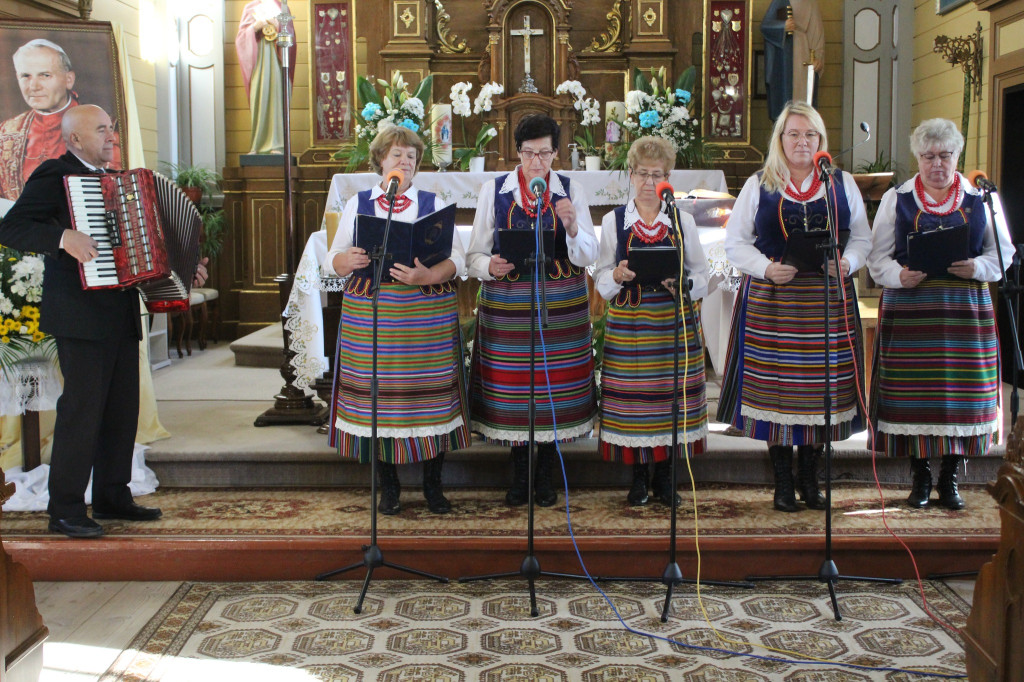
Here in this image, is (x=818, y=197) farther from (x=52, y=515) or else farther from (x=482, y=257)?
(x=52, y=515)

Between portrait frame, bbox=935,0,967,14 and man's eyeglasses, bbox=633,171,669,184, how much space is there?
4.51m

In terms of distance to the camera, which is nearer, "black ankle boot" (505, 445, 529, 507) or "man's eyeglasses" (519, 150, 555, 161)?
"man's eyeglasses" (519, 150, 555, 161)

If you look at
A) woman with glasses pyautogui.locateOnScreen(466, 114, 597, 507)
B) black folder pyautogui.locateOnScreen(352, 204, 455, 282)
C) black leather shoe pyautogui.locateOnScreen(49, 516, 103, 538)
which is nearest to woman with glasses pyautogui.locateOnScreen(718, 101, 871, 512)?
woman with glasses pyautogui.locateOnScreen(466, 114, 597, 507)

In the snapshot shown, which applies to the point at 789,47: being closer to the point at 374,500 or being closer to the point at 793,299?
the point at 793,299

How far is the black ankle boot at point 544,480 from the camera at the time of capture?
4.00 meters

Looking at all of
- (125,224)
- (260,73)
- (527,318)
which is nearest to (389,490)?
(527,318)

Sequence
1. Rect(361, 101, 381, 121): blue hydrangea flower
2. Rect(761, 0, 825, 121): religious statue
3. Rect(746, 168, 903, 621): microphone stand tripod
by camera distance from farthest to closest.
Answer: Rect(761, 0, 825, 121): religious statue, Rect(361, 101, 381, 121): blue hydrangea flower, Rect(746, 168, 903, 621): microphone stand tripod

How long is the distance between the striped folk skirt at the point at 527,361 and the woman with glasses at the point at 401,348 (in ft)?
0.46

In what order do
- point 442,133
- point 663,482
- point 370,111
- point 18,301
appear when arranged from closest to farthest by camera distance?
point 663,482 < point 18,301 < point 370,111 < point 442,133

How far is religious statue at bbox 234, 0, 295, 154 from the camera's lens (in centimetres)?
796

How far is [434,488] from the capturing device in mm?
3961

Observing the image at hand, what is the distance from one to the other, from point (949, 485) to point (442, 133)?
4.16 meters

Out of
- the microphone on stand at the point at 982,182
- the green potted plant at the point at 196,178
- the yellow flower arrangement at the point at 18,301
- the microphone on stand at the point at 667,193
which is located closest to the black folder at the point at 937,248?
the microphone on stand at the point at 982,182

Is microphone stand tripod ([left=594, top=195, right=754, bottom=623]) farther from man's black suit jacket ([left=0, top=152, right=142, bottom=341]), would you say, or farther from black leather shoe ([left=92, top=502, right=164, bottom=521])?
man's black suit jacket ([left=0, top=152, right=142, bottom=341])
